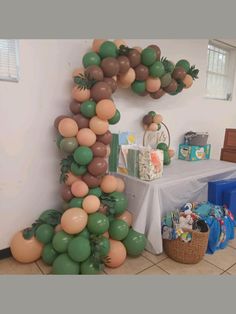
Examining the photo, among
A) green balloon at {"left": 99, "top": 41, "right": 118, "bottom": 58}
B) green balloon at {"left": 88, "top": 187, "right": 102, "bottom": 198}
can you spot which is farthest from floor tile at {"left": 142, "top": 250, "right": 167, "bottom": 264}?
green balloon at {"left": 99, "top": 41, "right": 118, "bottom": 58}

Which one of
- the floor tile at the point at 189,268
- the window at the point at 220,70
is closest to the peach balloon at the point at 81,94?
the floor tile at the point at 189,268

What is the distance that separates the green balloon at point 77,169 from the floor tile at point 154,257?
3.10 feet

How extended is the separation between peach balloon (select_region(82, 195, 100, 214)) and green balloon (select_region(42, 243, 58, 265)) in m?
0.41

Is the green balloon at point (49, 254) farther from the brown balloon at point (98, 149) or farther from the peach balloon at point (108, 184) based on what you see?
the brown balloon at point (98, 149)

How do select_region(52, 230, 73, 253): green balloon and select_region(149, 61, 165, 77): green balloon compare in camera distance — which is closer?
select_region(52, 230, 73, 253): green balloon

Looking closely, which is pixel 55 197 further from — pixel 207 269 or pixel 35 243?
pixel 207 269

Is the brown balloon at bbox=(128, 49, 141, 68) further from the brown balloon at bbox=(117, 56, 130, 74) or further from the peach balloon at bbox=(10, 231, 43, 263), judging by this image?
the peach balloon at bbox=(10, 231, 43, 263)

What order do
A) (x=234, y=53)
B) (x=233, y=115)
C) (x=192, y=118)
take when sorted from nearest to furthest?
(x=192, y=118), (x=234, y=53), (x=233, y=115)

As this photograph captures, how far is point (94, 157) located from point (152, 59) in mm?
1003

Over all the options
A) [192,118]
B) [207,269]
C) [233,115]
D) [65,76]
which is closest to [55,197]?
[65,76]

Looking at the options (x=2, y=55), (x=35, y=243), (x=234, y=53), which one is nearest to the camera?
(x=2, y=55)

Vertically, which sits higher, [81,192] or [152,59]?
[152,59]

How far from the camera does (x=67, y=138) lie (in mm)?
1776

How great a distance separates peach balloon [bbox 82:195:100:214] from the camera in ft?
5.73
